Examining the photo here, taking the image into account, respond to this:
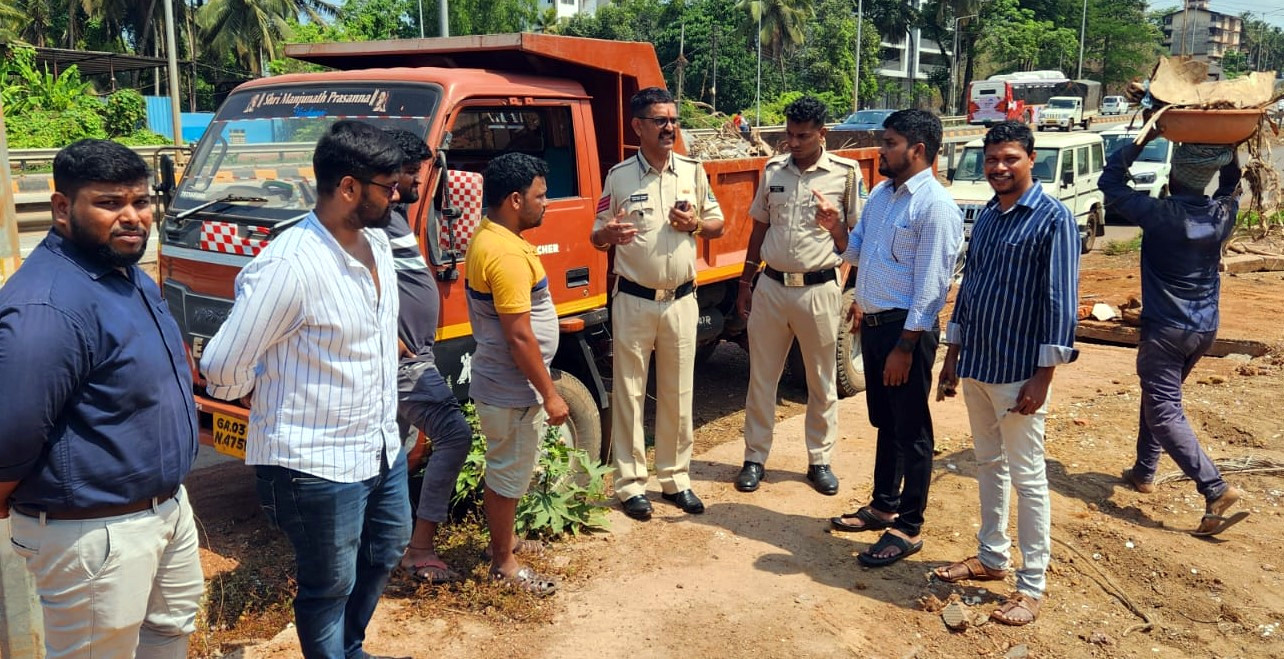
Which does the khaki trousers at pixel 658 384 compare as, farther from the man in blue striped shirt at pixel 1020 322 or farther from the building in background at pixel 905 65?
the building in background at pixel 905 65

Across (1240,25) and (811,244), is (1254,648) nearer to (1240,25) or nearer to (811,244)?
(811,244)

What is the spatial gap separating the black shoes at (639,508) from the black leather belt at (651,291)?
3.38 ft

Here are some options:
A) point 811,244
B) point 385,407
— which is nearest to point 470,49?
point 811,244

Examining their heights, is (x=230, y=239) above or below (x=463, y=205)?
below

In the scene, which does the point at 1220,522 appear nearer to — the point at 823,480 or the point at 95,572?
the point at 823,480

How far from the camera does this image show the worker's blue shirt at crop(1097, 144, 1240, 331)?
4715 mm

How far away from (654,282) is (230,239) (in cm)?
198

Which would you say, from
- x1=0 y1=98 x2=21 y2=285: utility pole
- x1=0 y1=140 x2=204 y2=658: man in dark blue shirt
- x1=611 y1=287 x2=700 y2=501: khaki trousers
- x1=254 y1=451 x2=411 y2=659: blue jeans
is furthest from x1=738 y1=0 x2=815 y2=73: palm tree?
x1=0 y1=140 x2=204 y2=658: man in dark blue shirt

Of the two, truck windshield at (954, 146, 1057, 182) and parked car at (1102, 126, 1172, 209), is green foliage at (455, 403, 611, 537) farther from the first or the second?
parked car at (1102, 126, 1172, 209)

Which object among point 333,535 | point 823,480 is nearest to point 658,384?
point 823,480

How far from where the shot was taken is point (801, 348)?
5.22m

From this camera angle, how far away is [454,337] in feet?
15.0

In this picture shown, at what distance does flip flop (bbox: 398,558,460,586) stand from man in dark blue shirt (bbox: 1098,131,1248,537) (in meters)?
3.59

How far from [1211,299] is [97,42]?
50281 mm
